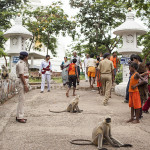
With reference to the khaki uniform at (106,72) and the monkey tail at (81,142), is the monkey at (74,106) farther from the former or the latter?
the monkey tail at (81,142)

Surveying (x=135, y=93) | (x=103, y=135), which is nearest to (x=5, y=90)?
(x=135, y=93)

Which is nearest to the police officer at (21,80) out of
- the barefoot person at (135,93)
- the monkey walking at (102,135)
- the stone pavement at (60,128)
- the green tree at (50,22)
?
the stone pavement at (60,128)

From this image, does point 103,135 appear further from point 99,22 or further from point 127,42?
point 99,22

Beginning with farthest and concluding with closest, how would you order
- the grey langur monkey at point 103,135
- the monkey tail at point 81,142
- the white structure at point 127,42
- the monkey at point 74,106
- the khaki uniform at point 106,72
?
1. the white structure at point 127,42
2. the khaki uniform at point 106,72
3. the monkey at point 74,106
4. the monkey tail at point 81,142
5. the grey langur monkey at point 103,135

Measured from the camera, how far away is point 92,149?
414cm

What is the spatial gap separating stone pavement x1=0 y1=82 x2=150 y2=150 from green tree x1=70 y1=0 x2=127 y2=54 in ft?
41.8

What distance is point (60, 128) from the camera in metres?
5.55

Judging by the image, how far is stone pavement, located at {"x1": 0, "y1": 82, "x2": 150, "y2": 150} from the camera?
173 inches

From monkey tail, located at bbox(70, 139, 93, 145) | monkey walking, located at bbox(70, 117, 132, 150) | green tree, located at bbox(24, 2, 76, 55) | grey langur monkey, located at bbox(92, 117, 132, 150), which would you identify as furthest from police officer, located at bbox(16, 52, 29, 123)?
green tree, located at bbox(24, 2, 76, 55)

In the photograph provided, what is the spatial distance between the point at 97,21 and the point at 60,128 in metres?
16.2

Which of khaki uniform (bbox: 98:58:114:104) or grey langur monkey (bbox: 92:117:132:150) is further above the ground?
khaki uniform (bbox: 98:58:114:104)

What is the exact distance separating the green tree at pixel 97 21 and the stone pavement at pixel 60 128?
12.7 m

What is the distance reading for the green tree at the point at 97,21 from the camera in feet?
65.5

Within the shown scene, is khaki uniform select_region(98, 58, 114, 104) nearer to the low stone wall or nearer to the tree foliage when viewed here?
the low stone wall
